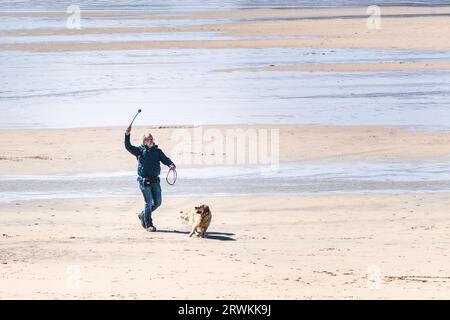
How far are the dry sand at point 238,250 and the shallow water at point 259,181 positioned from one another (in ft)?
2.15

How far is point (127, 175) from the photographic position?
76.4ft

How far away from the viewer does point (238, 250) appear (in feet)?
55.4

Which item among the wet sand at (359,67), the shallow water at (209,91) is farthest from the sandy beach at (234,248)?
the wet sand at (359,67)

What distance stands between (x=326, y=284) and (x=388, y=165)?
9.77 m

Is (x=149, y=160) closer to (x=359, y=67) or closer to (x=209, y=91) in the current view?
(x=209, y=91)

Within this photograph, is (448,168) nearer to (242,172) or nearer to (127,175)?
(242,172)

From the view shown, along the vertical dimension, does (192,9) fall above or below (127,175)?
above

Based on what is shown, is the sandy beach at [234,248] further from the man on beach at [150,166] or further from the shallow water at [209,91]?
the shallow water at [209,91]

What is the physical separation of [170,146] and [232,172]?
11.1 ft

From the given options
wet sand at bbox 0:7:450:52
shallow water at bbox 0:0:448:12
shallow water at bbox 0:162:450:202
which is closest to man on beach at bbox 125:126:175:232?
shallow water at bbox 0:162:450:202

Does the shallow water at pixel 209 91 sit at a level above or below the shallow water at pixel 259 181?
above

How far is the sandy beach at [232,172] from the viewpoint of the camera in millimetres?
15266

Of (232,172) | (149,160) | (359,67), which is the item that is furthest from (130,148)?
(359,67)
